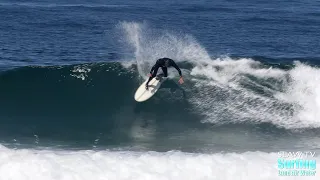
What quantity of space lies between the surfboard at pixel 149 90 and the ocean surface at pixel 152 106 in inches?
12.8

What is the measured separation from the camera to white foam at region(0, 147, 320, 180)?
15.8 metres

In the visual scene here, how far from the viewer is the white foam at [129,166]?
51.8ft

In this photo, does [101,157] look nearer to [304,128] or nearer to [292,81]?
[304,128]

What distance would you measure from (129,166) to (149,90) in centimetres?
700

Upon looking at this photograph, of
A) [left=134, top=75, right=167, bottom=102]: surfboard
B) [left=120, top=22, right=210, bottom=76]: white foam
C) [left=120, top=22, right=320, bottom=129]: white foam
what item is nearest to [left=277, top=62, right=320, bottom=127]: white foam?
[left=120, top=22, right=320, bottom=129]: white foam

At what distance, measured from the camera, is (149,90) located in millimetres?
22875

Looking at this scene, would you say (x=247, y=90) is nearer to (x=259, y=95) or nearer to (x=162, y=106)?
(x=259, y=95)

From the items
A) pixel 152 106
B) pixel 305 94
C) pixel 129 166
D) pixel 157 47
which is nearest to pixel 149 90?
pixel 152 106

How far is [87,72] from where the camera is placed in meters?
25.2

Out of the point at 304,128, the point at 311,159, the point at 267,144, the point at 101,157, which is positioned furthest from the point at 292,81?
the point at 101,157

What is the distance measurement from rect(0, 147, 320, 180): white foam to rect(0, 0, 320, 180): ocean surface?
3cm

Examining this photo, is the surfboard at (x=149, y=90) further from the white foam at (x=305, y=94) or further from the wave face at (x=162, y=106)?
the white foam at (x=305, y=94)

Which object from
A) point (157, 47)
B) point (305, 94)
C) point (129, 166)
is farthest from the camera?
point (157, 47)

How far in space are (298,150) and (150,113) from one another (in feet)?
20.8
